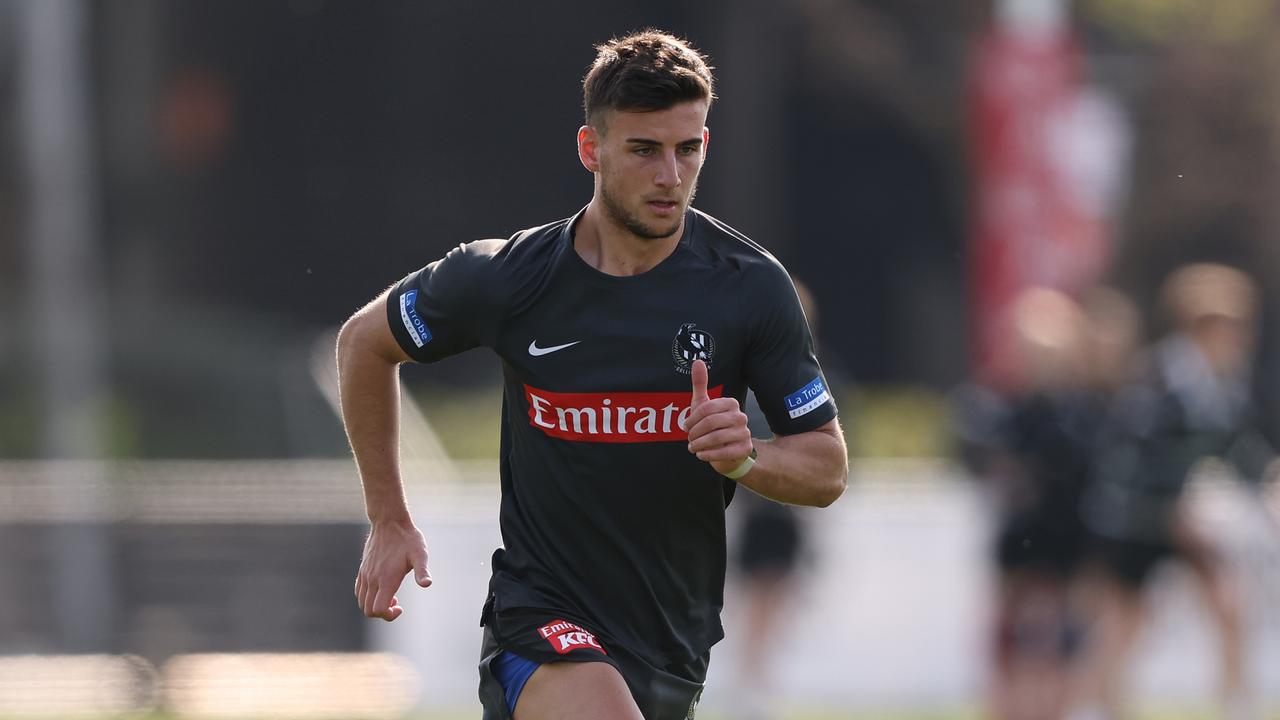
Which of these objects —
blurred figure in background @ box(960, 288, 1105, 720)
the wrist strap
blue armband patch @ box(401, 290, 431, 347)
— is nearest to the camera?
the wrist strap

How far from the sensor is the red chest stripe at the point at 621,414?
476 centimetres

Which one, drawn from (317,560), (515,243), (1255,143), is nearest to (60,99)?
(317,560)

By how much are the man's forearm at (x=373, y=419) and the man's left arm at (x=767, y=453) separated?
37.8 inches

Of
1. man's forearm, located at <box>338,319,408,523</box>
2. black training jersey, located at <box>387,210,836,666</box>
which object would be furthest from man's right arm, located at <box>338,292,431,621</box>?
black training jersey, located at <box>387,210,836,666</box>

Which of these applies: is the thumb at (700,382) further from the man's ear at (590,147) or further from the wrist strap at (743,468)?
the man's ear at (590,147)

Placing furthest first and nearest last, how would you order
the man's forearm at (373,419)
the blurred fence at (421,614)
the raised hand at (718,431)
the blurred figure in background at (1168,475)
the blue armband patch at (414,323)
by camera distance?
1. the blurred fence at (421,614)
2. the blurred figure in background at (1168,475)
3. the man's forearm at (373,419)
4. the blue armband patch at (414,323)
5. the raised hand at (718,431)

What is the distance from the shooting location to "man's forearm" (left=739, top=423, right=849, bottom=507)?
4.57 metres

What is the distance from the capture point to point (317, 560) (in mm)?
12602

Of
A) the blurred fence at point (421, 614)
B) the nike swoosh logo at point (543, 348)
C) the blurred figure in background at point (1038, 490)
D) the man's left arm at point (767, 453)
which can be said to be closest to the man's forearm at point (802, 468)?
the man's left arm at point (767, 453)

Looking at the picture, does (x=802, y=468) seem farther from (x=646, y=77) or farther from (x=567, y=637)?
(x=646, y=77)

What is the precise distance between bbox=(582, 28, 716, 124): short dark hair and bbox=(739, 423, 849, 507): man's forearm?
2.76 feet

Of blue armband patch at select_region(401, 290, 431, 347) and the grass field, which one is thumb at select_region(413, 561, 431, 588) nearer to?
blue armband patch at select_region(401, 290, 431, 347)

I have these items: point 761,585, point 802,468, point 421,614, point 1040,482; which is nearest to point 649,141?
point 802,468

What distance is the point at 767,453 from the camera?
4590mm
